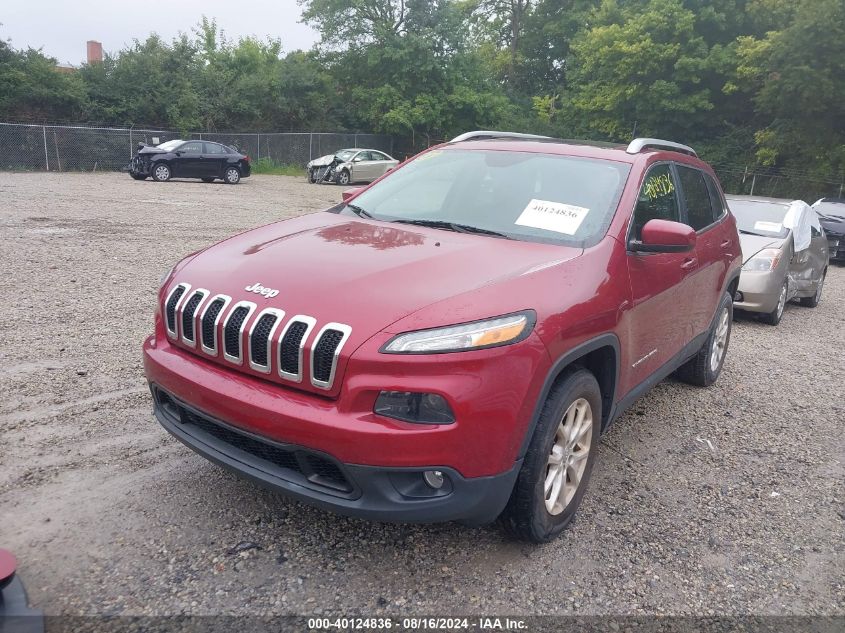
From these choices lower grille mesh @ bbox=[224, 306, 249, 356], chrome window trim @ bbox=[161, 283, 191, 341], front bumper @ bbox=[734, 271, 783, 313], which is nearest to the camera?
lower grille mesh @ bbox=[224, 306, 249, 356]

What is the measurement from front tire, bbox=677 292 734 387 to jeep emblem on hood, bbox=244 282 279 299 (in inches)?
138

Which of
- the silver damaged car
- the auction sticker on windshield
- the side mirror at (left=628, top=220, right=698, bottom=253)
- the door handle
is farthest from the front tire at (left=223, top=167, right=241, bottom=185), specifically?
the side mirror at (left=628, top=220, right=698, bottom=253)

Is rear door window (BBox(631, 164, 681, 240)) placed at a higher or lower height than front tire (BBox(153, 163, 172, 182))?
higher

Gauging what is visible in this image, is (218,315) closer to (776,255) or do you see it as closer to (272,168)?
(776,255)

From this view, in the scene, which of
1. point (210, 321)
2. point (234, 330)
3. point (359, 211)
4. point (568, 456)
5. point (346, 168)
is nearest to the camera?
point (234, 330)

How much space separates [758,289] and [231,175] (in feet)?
63.1

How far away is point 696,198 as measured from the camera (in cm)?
479

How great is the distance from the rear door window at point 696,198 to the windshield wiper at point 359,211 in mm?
2075

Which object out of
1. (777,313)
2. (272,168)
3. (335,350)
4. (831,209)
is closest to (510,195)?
(335,350)

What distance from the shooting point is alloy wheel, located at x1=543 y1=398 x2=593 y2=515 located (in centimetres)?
297

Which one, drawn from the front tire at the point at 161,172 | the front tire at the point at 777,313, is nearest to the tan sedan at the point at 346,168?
the front tire at the point at 161,172

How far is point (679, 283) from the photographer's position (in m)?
4.07

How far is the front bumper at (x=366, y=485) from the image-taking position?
2496mm

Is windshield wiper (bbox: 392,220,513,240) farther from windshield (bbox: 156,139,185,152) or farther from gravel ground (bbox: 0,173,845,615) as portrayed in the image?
windshield (bbox: 156,139,185,152)
